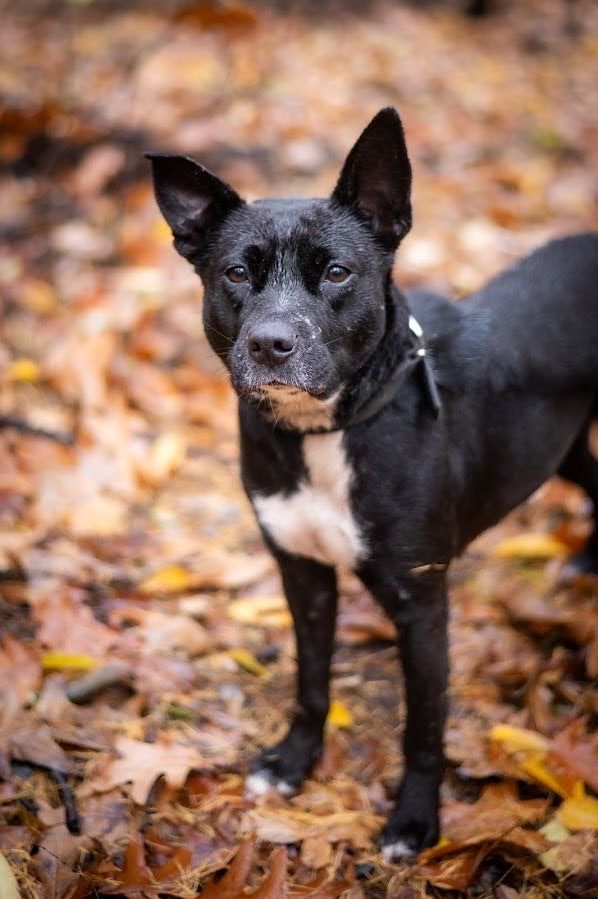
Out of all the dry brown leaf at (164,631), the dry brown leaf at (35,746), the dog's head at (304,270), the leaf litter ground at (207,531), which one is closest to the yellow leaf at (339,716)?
the leaf litter ground at (207,531)

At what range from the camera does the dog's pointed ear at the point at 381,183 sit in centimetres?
277

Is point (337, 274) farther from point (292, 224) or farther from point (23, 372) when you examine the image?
point (23, 372)

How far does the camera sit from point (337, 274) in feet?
9.09

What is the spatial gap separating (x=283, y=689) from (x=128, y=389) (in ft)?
7.35

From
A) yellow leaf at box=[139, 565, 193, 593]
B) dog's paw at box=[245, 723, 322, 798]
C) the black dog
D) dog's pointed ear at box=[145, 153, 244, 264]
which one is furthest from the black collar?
yellow leaf at box=[139, 565, 193, 593]

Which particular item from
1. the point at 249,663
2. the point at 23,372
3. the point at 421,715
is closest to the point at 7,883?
the point at 421,715

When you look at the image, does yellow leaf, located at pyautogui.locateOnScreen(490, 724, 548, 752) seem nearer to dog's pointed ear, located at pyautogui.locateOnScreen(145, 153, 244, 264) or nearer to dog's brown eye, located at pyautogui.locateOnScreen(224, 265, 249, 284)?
dog's brown eye, located at pyautogui.locateOnScreen(224, 265, 249, 284)

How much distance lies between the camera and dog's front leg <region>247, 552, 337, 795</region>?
10.3ft

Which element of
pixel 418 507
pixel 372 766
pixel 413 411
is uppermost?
pixel 413 411

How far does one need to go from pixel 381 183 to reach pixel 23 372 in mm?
2975

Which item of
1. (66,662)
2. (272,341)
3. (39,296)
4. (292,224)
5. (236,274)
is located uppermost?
(292,224)

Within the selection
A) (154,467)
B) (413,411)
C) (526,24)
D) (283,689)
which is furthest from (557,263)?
(526,24)

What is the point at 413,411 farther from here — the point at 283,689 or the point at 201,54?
the point at 201,54

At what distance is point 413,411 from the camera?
2.86 m
